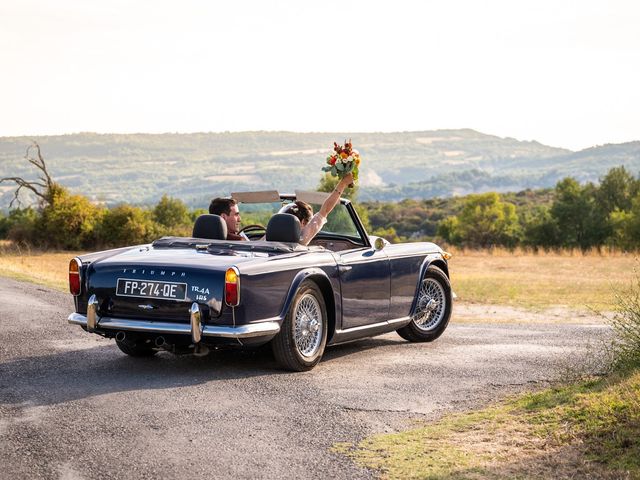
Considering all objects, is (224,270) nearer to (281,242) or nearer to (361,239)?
(281,242)

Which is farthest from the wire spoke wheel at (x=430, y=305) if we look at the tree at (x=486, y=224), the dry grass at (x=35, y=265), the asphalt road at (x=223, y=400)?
the tree at (x=486, y=224)

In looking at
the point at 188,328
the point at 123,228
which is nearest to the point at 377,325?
the point at 188,328

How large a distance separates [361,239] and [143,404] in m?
3.61

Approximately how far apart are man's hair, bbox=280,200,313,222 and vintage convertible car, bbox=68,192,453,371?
11cm

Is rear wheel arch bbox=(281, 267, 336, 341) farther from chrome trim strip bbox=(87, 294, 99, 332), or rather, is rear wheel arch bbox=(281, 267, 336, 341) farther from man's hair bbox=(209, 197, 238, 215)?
chrome trim strip bbox=(87, 294, 99, 332)

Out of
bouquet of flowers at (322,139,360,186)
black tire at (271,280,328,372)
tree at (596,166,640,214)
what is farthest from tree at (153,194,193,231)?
black tire at (271,280,328,372)

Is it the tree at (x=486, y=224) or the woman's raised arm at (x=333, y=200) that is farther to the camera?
the tree at (x=486, y=224)

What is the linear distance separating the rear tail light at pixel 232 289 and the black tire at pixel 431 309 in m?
3.31

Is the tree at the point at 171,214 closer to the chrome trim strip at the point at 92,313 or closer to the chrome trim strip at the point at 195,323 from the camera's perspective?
the chrome trim strip at the point at 92,313

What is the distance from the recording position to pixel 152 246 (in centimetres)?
939

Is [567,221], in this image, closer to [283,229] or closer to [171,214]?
[171,214]

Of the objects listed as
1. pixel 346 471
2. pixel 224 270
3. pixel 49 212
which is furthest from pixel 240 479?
pixel 49 212

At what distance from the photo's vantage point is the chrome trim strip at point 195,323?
8070mm

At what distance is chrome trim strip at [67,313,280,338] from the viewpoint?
26.7 ft
